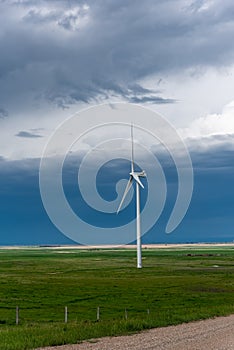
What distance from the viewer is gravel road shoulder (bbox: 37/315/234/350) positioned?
3494 cm

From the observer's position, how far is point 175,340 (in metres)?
37.9

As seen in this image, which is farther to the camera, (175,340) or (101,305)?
(101,305)

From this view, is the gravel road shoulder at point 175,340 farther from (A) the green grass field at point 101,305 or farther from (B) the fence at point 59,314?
(B) the fence at point 59,314

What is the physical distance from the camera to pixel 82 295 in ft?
234

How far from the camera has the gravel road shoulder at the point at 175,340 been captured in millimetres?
34938

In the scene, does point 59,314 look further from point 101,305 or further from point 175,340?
point 175,340

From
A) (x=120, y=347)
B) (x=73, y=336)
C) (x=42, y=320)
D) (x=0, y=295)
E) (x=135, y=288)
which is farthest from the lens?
(x=135, y=288)

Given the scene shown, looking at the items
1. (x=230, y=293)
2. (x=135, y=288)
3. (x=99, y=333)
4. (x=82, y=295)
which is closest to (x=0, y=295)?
(x=82, y=295)

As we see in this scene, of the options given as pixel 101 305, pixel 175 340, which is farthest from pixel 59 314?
pixel 175 340

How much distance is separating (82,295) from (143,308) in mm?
14338

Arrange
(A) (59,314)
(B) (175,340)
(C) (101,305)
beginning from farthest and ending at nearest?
1. (C) (101,305)
2. (A) (59,314)
3. (B) (175,340)

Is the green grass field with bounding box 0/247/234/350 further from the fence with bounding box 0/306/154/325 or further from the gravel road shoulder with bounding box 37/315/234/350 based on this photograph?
the gravel road shoulder with bounding box 37/315/234/350

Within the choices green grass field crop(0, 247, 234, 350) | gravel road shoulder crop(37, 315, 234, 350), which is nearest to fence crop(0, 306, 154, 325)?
green grass field crop(0, 247, 234, 350)

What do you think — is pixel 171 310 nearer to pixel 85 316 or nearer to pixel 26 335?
pixel 85 316
